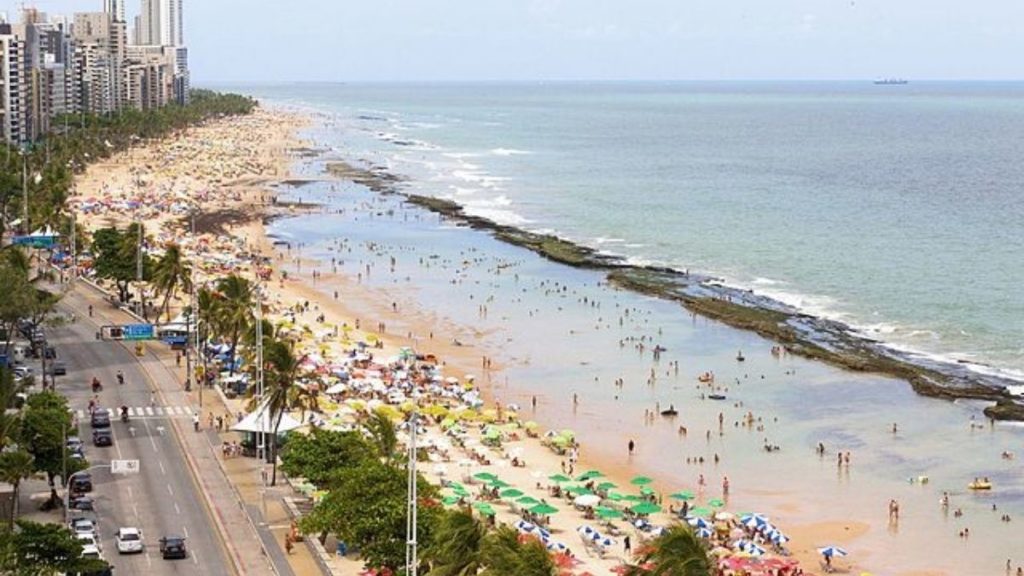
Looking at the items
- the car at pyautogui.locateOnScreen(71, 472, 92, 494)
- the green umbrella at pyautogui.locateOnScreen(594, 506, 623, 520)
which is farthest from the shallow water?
the car at pyautogui.locateOnScreen(71, 472, 92, 494)

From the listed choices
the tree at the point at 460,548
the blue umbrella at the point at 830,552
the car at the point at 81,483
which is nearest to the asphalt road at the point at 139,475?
the car at the point at 81,483

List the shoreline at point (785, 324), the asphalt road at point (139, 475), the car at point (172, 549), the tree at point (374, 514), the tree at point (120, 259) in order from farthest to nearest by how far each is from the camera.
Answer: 1. the tree at point (120, 259)
2. the shoreline at point (785, 324)
3. the asphalt road at point (139, 475)
4. the car at point (172, 549)
5. the tree at point (374, 514)

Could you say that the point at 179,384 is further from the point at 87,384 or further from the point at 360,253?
the point at 360,253

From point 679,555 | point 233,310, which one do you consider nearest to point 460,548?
point 679,555

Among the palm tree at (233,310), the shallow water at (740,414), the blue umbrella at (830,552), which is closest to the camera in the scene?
the blue umbrella at (830,552)

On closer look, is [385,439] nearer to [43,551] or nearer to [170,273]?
[43,551]

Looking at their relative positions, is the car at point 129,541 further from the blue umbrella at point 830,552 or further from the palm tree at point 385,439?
the blue umbrella at point 830,552
